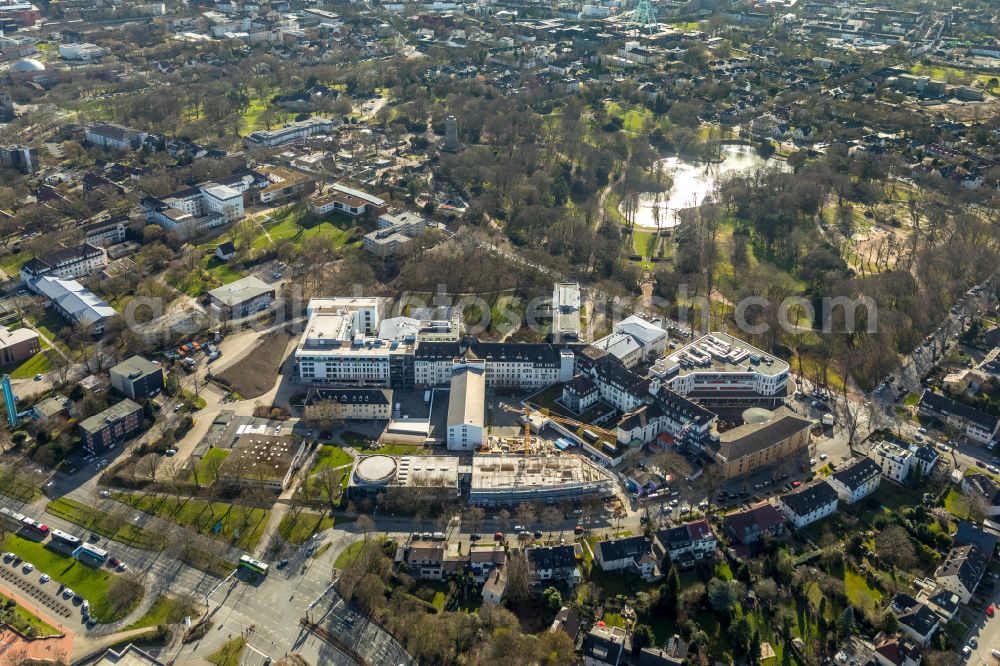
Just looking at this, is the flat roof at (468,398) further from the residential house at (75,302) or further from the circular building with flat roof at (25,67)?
the circular building with flat roof at (25,67)

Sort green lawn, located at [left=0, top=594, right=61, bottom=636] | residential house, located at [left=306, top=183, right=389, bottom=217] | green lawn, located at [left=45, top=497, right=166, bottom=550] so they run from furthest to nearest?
residential house, located at [left=306, top=183, right=389, bottom=217] < green lawn, located at [left=45, top=497, right=166, bottom=550] < green lawn, located at [left=0, top=594, right=61, bottom=636]

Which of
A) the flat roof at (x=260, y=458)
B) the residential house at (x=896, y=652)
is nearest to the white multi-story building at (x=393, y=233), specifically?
the flat roof at (x=260, y=458)

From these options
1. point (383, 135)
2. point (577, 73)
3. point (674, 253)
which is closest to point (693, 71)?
point (577, 73)

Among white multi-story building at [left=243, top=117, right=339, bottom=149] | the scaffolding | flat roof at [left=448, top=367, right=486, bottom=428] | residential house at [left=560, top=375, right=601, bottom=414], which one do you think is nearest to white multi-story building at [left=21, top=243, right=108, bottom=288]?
white multi-story building at [left=243, top=117, right=339, bottom=149]

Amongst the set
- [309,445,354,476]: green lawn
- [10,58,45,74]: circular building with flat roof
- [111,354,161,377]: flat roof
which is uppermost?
[10,58,45,74]: circular building with flat roof

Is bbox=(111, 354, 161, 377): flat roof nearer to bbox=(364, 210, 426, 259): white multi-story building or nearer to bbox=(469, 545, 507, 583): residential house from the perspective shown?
bbox=(364, 210, 426, 259): white multi-story building

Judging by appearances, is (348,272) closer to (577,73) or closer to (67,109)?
(67,109)

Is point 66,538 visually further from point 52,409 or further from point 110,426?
point 52,409
